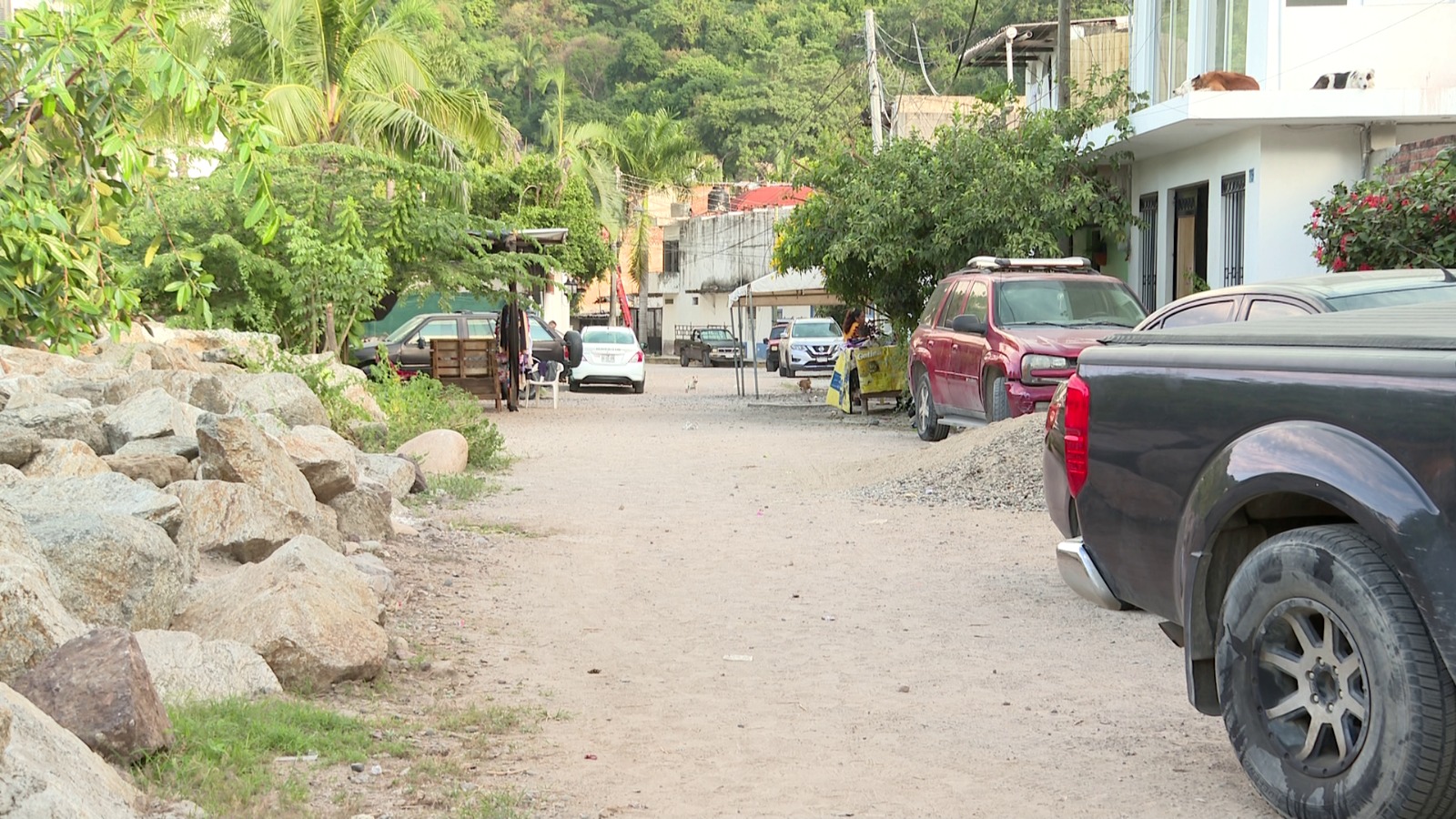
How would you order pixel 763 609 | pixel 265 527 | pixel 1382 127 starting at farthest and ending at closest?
pixel 1382 127 → pixel 763 609 → pixel 265 527

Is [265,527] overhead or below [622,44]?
below

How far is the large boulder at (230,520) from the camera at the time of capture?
7555 millimetres

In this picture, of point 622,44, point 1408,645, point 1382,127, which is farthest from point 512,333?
point 622,44

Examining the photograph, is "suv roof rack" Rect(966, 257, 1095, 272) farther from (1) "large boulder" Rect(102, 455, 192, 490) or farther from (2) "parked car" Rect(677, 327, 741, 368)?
(2) "parked car" Rect(677, 327, 741, 368)

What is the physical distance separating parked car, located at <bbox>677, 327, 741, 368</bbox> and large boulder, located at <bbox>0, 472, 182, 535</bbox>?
1683 inches

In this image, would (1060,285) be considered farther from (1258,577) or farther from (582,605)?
(1258,577)

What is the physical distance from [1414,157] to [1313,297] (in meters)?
9.21

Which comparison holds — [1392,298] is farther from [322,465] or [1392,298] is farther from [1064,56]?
[1064,56]

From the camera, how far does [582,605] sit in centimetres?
845

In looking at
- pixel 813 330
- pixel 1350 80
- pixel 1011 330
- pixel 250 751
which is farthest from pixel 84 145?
pixel 813 330

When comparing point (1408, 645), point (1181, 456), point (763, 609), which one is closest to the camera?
point (1408, 645)

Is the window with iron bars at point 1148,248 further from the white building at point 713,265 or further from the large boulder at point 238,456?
the white building at point 713,265

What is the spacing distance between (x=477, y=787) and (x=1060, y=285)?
42.5ft

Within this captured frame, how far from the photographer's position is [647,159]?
59781 mm
